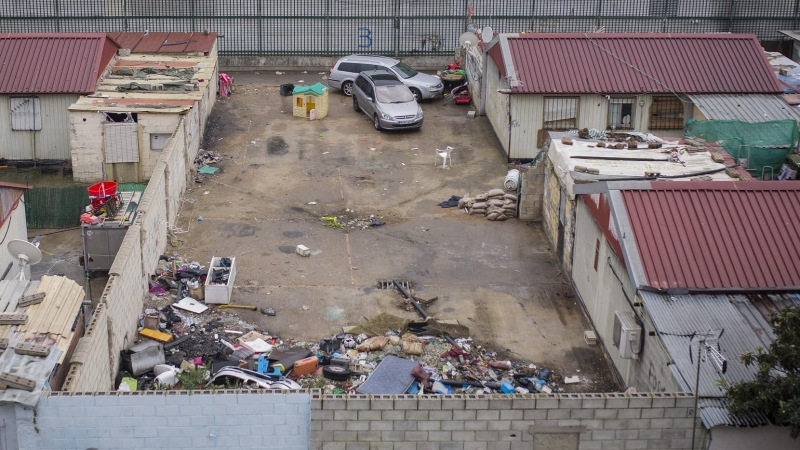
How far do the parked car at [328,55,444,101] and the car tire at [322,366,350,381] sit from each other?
60.2 feet

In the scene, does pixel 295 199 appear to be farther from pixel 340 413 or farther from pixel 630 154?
pixel 340 413

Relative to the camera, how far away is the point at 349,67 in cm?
3534

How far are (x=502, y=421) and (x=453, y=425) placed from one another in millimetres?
650

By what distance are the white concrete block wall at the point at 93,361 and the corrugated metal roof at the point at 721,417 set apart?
27.6ft

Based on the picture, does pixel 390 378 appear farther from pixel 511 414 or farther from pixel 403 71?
pixel 403 71

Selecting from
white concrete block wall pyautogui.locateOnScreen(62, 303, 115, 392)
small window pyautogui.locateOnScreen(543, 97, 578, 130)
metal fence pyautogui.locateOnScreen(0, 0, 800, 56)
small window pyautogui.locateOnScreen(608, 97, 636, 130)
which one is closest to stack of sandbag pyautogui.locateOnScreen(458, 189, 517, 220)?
small window pyautogui.locateOnScreen(543, 97, 578, 130)

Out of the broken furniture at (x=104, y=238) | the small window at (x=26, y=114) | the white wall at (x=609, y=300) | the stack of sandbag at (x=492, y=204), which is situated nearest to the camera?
the white wall at (x=609, y=300)

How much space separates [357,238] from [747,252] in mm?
9450

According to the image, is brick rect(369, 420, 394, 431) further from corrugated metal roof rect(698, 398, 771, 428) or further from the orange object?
the orange object

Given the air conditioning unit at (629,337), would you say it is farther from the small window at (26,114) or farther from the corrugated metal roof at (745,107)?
the small window at (26,114)

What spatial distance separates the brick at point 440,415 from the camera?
43.8ft

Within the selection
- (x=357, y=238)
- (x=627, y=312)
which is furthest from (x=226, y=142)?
(x=627, y=312)

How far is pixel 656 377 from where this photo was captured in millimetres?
15578

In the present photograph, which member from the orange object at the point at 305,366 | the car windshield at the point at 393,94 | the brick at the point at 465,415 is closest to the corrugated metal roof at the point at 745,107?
the car windshield at the point at 393,94
